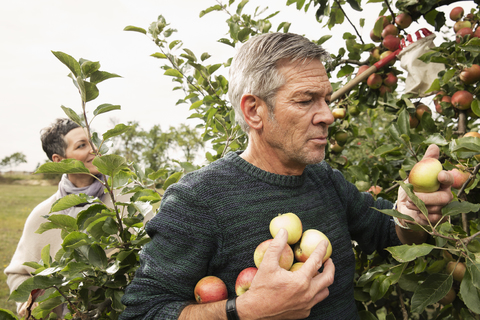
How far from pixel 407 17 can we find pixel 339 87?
1.94 feet

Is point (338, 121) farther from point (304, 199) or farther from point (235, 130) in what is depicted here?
point (304, 199)

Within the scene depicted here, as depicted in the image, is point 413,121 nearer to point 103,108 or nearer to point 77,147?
point 103,108

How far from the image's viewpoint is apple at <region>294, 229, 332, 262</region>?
1074 millimetres

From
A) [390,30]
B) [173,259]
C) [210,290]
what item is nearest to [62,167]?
[173,259]

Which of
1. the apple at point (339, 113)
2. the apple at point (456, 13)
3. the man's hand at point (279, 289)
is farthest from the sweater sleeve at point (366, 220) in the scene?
the apple at point (456, 13)

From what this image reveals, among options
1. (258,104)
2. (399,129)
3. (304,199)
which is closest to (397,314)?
(399,129)

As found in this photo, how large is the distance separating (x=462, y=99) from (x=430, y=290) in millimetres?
1154

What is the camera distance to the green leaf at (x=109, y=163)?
1152 millimetres

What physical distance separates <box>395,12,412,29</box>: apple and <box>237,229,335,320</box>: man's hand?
1806 mm

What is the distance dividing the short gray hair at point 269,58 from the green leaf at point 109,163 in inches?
21.9

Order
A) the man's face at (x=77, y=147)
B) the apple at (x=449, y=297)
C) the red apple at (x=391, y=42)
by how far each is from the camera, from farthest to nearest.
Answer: the man's face at (x=77, y=147) → the red apple at (x=391, y=42) → the apple at (x=449, y=297)

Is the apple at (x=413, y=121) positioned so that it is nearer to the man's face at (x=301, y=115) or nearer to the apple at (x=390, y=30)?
the apple at (x=390, y=30)

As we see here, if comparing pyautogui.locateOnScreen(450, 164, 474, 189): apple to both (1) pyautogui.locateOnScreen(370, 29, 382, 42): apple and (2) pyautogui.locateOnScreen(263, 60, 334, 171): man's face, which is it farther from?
(1) pyautogui.locateOnScreen(370, 29, 382, 42): apple

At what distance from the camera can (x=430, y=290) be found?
1.14 meters
